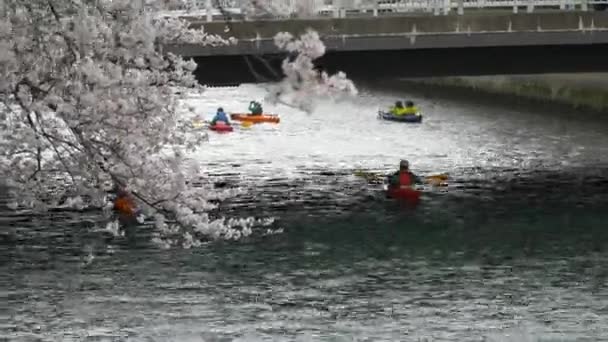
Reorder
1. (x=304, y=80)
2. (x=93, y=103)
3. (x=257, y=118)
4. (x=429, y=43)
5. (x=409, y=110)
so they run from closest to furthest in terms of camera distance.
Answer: (x=93, y=103), (x=304, y=80), (x=429, y=43), (x=257, y=118), (x=409, y=110)

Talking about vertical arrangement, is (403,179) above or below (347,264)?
above

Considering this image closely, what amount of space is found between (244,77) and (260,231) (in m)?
3.64

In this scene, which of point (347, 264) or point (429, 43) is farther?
point (429, 43)

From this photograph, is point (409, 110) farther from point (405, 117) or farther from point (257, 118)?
point (257, 118)

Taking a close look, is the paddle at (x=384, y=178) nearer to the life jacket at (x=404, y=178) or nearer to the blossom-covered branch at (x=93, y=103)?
the life jacket at (x=404, y=178)

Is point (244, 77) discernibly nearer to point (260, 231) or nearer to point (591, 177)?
point (260, 231)

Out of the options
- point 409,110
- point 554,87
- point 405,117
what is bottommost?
point 405,117

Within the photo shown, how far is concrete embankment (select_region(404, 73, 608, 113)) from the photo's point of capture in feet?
180

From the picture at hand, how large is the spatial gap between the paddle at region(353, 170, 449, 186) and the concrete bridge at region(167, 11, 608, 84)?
12.8 feet

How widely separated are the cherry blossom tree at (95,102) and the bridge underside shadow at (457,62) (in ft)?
67.5

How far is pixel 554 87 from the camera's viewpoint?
2301 inches

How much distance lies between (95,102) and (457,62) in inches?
956

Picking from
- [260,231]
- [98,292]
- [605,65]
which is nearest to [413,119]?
[605,65]

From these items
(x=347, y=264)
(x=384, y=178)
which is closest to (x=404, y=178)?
(x=384, y=178)
